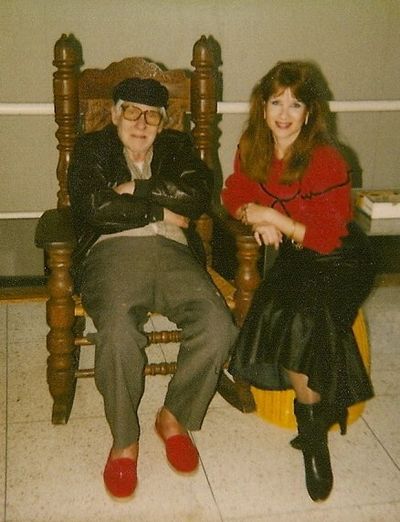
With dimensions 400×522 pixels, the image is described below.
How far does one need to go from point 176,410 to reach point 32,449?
Answer: 50 cm

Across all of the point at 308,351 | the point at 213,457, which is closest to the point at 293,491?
the point at 213,457

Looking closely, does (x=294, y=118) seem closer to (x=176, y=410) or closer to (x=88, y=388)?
(x=176, y=410)

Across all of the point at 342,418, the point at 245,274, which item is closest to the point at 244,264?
the point at 245,274

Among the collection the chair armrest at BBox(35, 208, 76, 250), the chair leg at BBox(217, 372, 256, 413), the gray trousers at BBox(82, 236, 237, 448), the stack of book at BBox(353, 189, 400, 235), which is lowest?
the chair leg at BBox(217, 372, 256, 413)

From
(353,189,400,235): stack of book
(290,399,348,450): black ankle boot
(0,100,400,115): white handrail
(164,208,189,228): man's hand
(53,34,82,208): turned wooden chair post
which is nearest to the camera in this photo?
(290,399,348,450): black ankle boot

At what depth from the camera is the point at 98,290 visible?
6.42ft

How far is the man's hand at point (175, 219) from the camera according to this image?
2.15 metres

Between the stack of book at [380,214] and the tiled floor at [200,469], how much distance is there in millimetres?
638

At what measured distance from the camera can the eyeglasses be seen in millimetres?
2092

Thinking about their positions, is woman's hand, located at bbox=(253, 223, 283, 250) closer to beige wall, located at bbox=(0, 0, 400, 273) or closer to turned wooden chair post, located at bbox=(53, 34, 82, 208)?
turned wooden chair post, located at bbox=(53, 34, 82, 208)

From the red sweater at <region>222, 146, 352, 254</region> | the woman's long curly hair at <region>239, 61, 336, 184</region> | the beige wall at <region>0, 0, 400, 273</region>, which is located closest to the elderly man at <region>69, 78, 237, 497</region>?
the woman's long curly hair at <region>239, 61, 336, 184</region>

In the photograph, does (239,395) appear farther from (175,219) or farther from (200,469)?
(175,219)

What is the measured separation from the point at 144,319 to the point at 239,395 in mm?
545

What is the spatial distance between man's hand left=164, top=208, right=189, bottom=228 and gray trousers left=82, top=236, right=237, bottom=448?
0.07 metres
